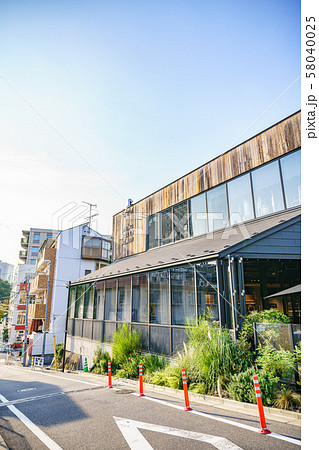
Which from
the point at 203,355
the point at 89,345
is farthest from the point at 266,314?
the point at 89,345

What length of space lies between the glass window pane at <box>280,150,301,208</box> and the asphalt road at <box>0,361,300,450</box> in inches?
326

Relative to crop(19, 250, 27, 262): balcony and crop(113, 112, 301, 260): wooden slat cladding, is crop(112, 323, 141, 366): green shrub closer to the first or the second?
crop(113, 112, 301, 260): wooden slat cladding

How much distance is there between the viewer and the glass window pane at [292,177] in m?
11.0

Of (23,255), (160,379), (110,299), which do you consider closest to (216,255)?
(160,379)

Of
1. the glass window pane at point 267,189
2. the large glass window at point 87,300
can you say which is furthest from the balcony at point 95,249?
the glass window pane at point 267,189

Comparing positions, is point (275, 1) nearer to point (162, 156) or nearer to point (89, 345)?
point (162, 156)

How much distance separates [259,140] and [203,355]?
379 inches

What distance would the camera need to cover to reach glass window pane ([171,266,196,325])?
A: 10.1 metres

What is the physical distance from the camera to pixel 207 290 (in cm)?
945

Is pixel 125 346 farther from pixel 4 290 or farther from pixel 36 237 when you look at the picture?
pixel 4 290

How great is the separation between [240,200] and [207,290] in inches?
222

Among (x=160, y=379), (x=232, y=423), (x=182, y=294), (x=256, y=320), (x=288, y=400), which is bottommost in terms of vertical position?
(x=160, y=379)

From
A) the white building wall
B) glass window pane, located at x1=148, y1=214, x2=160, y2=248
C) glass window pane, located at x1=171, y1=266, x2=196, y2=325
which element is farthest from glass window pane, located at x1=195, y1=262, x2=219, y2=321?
the white building wall

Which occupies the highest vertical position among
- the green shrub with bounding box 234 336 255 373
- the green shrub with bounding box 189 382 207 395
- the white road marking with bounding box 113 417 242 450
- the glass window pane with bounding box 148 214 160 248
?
the glass window pane with bounding box 148 214 160 248
